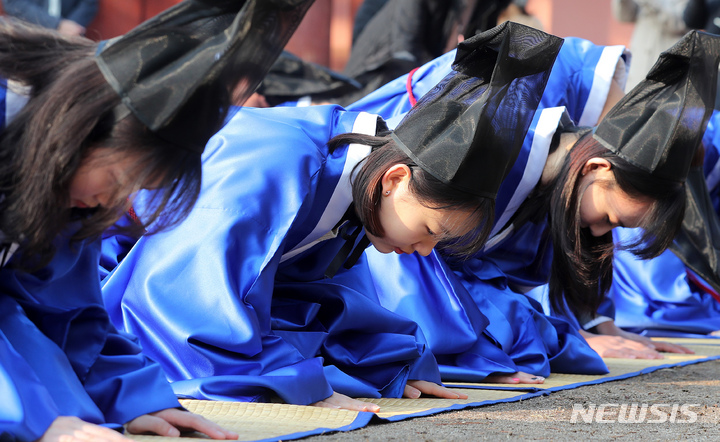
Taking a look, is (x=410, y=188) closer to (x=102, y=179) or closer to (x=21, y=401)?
(x=102, y=179)

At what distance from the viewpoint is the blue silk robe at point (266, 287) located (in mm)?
2062

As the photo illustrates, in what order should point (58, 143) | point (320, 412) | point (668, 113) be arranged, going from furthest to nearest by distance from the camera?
point (668, 113), point (320, 412), point (58, 143)

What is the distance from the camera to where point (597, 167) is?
2773 millimetres

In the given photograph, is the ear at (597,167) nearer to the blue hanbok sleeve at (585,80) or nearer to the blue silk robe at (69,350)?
the blue hanbok sleeve at (585,80)

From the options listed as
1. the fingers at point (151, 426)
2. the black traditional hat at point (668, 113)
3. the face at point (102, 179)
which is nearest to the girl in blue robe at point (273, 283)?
the fingers at point (151, 426)

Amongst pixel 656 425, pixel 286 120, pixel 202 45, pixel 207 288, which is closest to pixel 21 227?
pixel 202 45

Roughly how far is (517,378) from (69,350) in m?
1.48

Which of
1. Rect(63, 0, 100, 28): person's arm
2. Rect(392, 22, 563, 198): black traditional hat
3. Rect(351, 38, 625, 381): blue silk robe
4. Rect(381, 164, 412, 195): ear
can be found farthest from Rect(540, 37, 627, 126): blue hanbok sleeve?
Rect(63, 0, 100, 28): person's arm

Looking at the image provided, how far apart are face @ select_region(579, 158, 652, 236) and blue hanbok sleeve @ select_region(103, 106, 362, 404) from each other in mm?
914

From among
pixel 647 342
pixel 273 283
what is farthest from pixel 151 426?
pixel 647 342

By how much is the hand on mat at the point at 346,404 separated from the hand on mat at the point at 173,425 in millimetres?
449

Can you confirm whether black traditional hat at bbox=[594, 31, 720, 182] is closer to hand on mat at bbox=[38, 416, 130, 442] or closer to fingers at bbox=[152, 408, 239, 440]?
fingers at bbox=[152, 408, 239, 440]

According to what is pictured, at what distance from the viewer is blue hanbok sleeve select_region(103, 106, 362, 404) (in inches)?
80.7

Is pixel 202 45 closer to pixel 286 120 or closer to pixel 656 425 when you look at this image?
pixel 286 120
